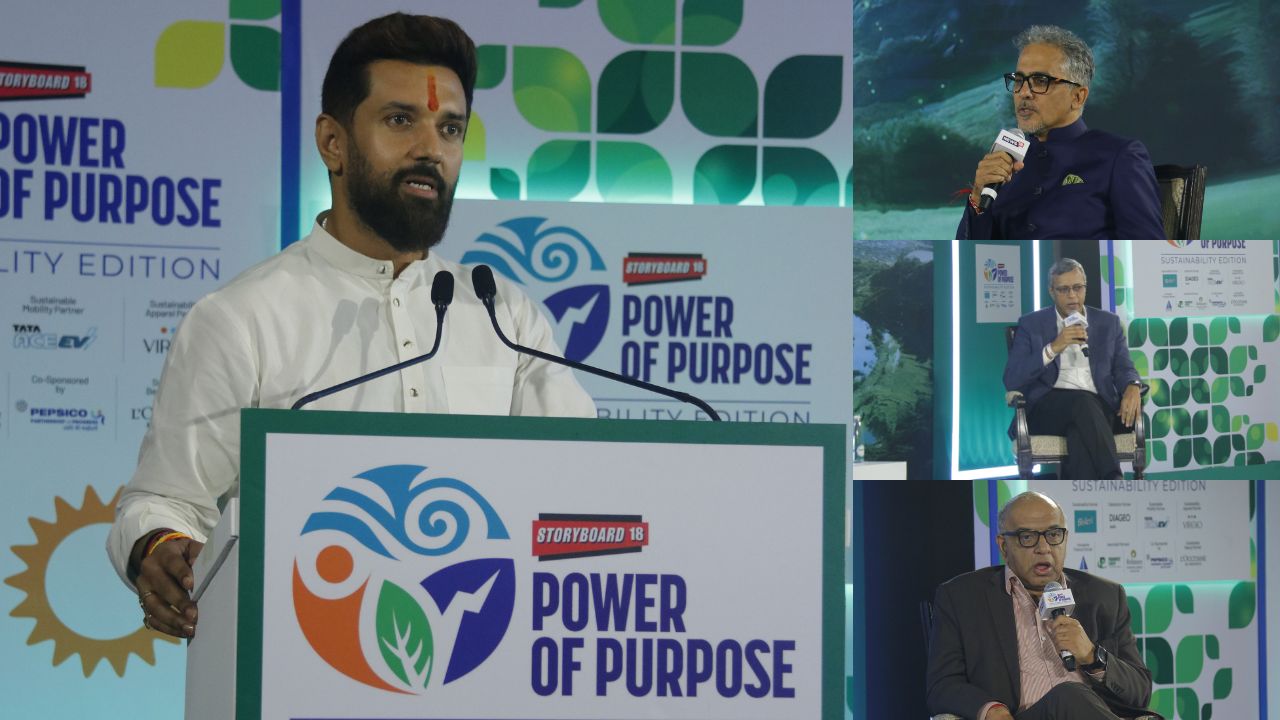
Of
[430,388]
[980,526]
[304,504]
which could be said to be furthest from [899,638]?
[304,504]

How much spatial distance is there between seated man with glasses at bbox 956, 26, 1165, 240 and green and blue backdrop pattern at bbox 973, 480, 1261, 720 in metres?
0.95

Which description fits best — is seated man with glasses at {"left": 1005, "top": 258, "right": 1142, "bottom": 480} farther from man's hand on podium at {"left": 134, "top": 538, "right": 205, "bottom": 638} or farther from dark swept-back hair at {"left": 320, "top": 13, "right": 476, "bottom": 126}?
man's hand on podium at {"left": 134, "top": 538, "right": 205, "bottom": 638}

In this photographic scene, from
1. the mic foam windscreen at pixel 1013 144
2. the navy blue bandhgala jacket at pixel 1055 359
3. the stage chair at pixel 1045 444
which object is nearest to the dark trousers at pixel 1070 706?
the stage chair at pixel 1045 444

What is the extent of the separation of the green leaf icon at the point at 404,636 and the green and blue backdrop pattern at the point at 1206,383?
373 centimetres

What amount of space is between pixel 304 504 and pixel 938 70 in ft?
18.6

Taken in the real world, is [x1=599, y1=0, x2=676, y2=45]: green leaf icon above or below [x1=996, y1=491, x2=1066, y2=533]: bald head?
above

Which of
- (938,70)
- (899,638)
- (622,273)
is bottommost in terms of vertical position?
(899,638)

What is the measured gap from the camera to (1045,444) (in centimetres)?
473

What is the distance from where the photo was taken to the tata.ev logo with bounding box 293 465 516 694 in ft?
5.19

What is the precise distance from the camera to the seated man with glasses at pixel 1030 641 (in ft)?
13.8

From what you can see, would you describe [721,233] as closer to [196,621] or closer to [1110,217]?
[1110,217]

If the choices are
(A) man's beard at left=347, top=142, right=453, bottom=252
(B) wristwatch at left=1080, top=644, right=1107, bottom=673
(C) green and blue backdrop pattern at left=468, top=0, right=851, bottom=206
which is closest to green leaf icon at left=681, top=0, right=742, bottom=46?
(C) green and blue backdrop pattern at left=468, top=0, right=851, bottom=206

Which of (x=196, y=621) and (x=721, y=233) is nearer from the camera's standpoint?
(x=196, y=621)

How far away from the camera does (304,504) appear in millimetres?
1593
